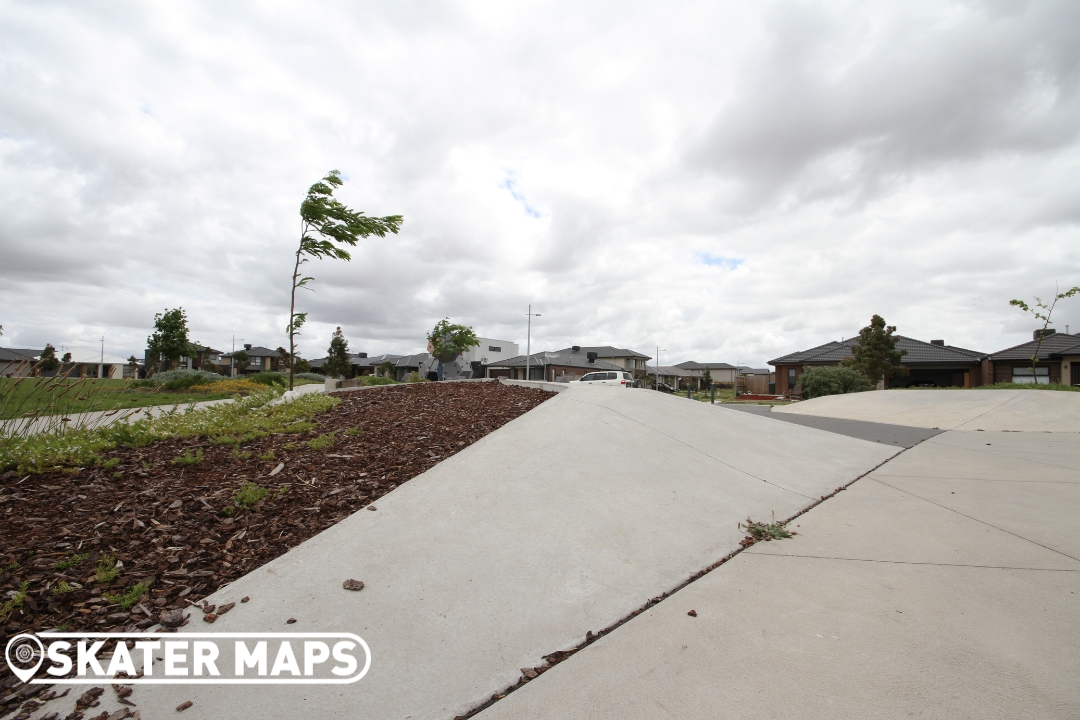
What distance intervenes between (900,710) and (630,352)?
70598 millimetres

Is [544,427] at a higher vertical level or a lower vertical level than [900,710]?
higher

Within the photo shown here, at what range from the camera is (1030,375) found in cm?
3041

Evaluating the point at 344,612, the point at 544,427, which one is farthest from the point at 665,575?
the point at 544,427

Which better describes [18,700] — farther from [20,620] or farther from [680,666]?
[680,666]

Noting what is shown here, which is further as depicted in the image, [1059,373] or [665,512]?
[1059,373]

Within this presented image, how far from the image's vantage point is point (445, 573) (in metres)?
3.27

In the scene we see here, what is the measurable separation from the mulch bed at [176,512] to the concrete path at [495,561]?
1.01 ft

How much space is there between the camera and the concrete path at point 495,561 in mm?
2412

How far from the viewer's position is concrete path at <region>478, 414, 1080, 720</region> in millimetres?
Result: 2271

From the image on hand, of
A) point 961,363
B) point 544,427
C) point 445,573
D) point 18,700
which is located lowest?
point 18,700

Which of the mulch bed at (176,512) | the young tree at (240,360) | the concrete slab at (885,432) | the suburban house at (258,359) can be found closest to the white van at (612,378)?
the concrete slab at (885,432)

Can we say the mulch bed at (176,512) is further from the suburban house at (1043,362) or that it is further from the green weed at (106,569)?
the suburban house at (1043,362)

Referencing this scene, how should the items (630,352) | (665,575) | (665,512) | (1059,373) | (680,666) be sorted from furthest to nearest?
(630,352) → (1059,373) → (665,512) → (665,575) → (680,666)

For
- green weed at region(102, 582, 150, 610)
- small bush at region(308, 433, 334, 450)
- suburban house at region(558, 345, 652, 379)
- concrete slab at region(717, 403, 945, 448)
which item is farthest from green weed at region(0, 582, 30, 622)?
suburban house at region(558, 345, 652, 379)
